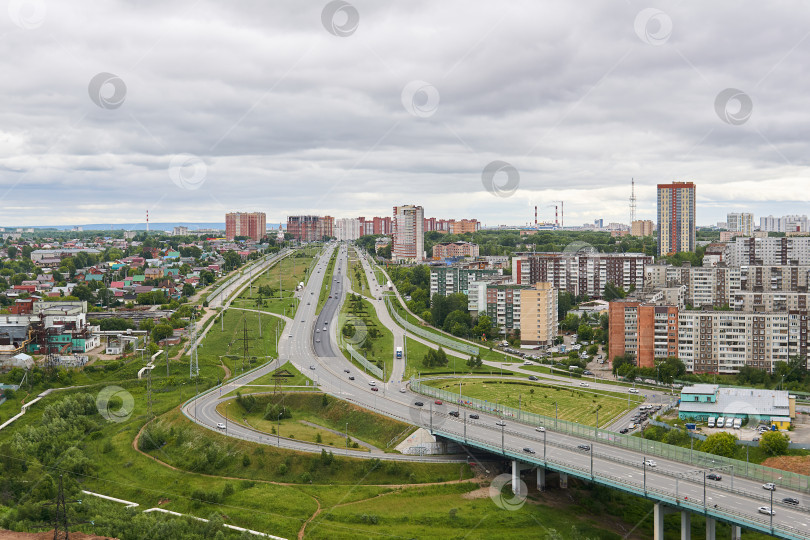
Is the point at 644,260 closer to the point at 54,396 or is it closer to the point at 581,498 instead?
the point at 581,498

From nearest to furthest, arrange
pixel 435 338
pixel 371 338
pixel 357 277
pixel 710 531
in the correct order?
pixel 710 531
pixel 371 338
pixel 435 338
pixel 357 277

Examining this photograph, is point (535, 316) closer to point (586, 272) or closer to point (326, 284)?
point (586, 272)

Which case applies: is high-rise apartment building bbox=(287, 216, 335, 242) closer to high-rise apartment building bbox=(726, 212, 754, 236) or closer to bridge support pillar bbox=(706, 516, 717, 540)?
high-rise apartment building bbox=(726, 212, 754, 236)

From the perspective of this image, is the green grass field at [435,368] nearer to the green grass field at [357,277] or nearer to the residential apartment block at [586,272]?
the residential apartment block at [586,272]

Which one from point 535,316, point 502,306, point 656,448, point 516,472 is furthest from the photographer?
point 502,306

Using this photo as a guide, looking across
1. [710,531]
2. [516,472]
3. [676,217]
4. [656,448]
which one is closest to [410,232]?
[676,217]

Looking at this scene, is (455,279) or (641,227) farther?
(641,227)
